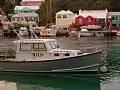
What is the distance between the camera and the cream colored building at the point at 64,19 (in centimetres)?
9612

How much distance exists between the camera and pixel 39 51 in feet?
92.1

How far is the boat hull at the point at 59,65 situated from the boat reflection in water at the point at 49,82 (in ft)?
1.59

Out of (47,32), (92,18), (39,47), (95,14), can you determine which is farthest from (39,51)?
(95,14)

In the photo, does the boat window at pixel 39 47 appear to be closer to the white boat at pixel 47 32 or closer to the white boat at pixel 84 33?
the white boat at pixel 47 32

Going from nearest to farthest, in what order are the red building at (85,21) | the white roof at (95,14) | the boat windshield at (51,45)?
the boat windshield at (51,45), the red building at (85,21), the white roof at (95,14)

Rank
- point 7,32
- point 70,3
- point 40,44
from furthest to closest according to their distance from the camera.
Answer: point 70,3 → point 7,32 → point 40,44

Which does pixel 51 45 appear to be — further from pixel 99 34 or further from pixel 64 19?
pixel 64 19

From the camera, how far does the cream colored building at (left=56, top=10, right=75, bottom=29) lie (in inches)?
3784

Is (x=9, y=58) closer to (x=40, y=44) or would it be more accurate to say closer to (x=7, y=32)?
(x=40, y=44)

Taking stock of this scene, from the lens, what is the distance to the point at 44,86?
86.1ft

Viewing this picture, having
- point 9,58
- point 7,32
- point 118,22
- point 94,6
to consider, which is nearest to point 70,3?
point 94,6

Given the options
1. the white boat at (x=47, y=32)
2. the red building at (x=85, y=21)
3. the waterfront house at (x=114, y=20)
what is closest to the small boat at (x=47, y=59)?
the white boat at (x=47, y=32)

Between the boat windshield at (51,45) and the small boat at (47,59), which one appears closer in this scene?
the small boat at (47,59)

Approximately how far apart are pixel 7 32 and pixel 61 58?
60158 mm
